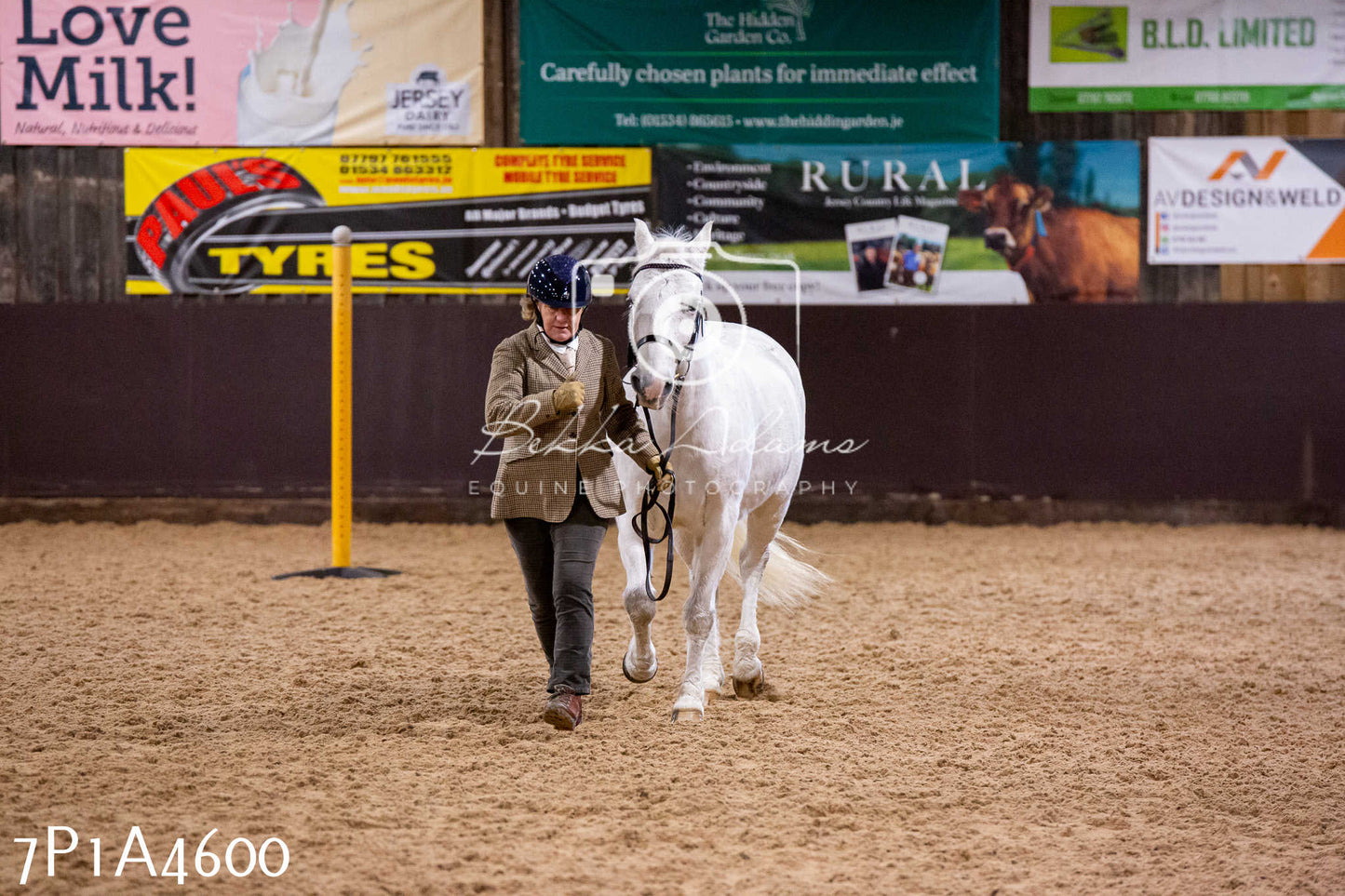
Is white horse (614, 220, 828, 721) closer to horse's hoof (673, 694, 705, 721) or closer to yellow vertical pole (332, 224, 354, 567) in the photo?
horse's hoof (673, 694, 705, 721)

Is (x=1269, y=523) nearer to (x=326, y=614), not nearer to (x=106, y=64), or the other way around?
(x=326, y=614)

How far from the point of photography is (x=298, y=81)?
890 cm

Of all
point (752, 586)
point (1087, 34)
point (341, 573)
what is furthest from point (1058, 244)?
point (341, 573)

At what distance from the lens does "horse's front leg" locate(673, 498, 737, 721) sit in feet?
13.4

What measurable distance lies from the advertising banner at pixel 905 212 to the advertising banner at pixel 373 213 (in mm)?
638

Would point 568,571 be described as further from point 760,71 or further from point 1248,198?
point 1248,198

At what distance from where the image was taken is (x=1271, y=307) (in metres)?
8.95

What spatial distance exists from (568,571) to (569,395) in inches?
24.1

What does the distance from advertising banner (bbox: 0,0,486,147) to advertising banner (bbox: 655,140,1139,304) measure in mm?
1793

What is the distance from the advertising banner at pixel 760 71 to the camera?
29.2 feet

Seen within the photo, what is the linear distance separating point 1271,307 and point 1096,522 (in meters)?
2.05

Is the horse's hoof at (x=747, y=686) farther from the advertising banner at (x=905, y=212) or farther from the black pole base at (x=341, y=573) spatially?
the advertising banner at (x=905, y=212)

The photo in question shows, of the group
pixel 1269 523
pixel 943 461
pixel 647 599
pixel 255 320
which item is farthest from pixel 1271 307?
pixel 255 320

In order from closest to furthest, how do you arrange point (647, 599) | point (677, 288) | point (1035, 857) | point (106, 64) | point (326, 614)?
point (1035, 857) → point (677, 288) → point (647, 599) → point (326, 614) → point (106, 64)
